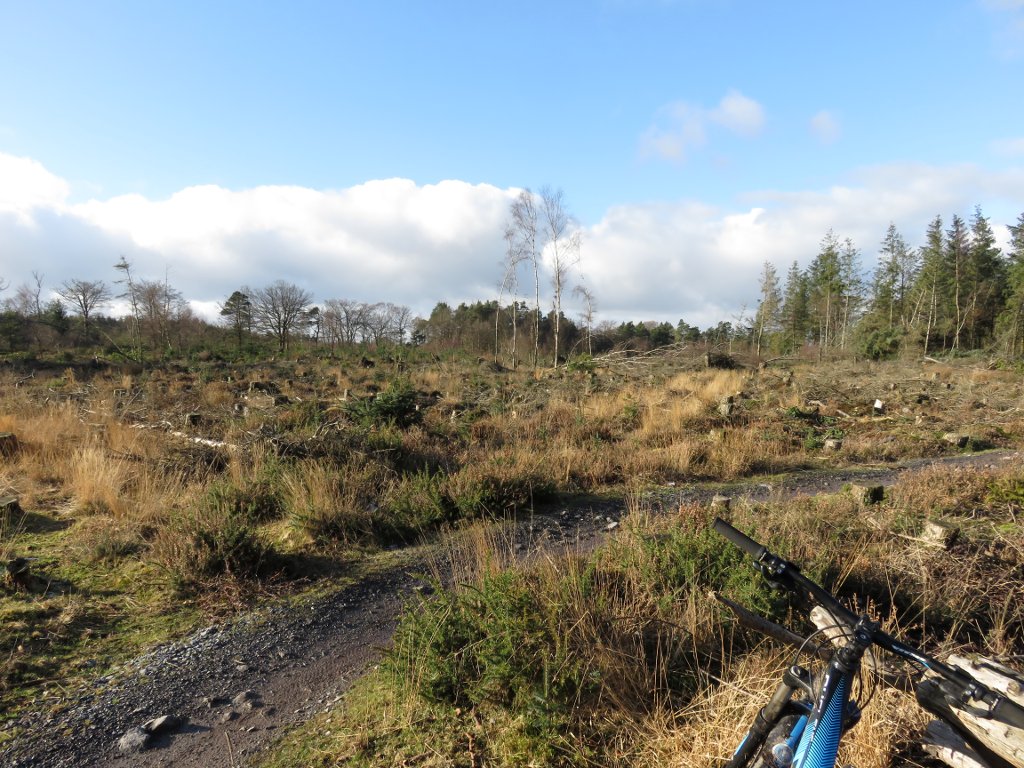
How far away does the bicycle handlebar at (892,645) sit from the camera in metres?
1.18

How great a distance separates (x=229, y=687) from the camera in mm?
Answer: 3391

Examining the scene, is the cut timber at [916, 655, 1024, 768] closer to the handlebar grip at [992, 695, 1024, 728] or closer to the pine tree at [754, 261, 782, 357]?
the handlebar grip at [992, 695, 1024, 728]

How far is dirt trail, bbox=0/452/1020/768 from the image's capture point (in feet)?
9.37

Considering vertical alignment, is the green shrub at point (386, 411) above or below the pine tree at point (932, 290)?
below

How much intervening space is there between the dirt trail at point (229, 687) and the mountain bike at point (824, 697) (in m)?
2.19

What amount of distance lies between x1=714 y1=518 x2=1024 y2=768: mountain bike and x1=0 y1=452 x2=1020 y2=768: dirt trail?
7.17 feet

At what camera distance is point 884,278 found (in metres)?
45.2

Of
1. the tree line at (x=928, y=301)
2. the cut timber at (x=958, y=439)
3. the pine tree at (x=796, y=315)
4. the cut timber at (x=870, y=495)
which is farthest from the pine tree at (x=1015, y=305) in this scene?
the cut timber at (x=870, y=495)

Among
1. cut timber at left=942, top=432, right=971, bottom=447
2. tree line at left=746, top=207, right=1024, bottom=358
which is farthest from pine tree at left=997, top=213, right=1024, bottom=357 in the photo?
cut timber at left=942, top=432, right=971, bottom=447

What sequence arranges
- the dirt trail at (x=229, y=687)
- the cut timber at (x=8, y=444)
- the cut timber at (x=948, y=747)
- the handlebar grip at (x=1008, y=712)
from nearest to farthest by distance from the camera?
the handlebar grip at (x=1008, y=712), the cut timber at (x=948, y=747), the dirt trail at (x=229, y=687), the cut timber at (x=8, y=444)

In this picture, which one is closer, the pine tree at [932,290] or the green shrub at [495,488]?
the green shrub at [495,488]

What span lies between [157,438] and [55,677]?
219 inches

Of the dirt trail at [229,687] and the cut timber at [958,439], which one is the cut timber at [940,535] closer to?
the dirt trail at [229,687]

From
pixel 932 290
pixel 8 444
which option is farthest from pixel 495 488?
pixel 932 290
